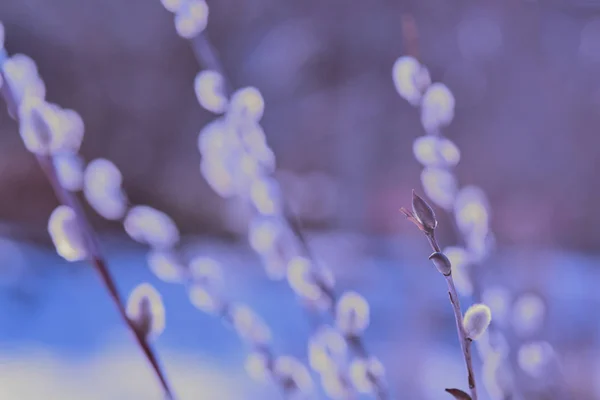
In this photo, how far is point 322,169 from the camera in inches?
31.5

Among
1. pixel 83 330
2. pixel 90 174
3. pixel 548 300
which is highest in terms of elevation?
pixel 83 330

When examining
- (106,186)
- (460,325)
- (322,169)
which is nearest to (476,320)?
(460,325)

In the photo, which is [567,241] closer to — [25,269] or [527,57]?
[527,57]

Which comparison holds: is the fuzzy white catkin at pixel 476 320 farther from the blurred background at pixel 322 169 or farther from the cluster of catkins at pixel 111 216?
the blurred background at pixel 322 169

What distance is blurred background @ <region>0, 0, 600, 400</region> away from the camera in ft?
2.32

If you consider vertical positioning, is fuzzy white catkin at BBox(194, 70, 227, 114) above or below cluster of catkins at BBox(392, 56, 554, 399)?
above

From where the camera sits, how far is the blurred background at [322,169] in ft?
2.32

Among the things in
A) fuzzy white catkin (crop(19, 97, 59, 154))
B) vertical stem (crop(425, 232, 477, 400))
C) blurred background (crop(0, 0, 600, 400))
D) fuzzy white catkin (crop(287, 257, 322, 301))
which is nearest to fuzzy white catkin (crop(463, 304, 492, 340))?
vertical stem (crop(425, 232, 477, 400))

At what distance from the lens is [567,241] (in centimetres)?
76

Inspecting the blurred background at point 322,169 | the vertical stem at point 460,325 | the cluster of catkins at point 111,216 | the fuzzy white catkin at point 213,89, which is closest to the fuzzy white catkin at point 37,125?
the cluster of catkins at point 111,216

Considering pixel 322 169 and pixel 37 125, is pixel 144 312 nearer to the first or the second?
pixel 37 125

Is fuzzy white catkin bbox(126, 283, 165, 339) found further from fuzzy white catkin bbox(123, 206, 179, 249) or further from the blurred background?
the blurred background

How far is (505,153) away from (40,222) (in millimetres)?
625

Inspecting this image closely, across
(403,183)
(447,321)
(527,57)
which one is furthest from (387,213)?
(527,57)
